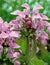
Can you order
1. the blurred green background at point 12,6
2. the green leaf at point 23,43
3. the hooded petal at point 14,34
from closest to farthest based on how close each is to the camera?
the hooded petal at point 14,34 → the green leaf at point 23,43 → the blurred green background at point 12,6

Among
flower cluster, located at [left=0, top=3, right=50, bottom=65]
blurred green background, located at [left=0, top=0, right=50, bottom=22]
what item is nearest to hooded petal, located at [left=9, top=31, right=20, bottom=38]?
flower cluster, located at [left=0, top=3, right=50, bottom=65]

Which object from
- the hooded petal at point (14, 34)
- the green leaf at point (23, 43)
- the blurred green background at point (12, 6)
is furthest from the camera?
the blurred green background at point (12, 6)

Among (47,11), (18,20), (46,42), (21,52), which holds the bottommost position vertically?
(47,11)

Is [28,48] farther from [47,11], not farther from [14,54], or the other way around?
[47,11]

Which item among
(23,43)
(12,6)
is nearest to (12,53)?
(23,43)

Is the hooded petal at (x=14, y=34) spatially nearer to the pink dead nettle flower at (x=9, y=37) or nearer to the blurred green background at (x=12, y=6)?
the pink dead nettle flower at (x=9, y=37)

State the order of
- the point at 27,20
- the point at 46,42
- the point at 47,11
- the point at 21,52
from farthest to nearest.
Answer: the point at 47,11
the point at 46,42
the point at 21,52
the point at 27,20

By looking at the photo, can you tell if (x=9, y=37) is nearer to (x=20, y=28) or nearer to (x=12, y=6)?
(x=20, y=28)

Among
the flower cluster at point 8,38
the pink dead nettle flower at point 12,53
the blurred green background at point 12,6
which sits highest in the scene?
the flower cluster at point 8,38

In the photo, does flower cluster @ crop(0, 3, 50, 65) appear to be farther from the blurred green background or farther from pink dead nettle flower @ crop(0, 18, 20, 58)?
the blurred green background

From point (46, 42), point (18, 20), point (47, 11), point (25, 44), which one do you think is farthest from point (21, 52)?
point (47, 11)

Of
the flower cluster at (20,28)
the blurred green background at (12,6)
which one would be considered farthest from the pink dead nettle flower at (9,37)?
the blurred green background at (12,6)
